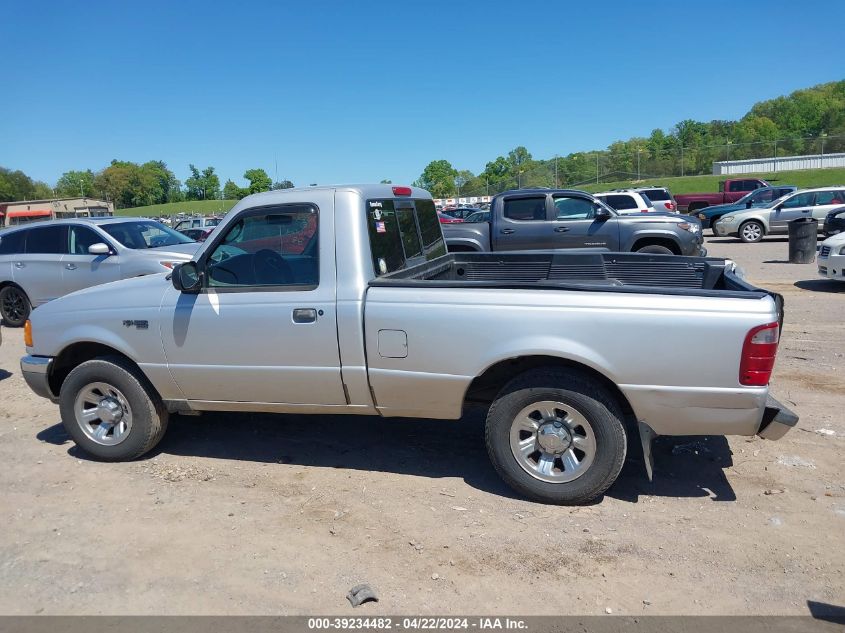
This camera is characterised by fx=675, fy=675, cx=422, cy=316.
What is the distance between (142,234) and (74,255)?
110cm

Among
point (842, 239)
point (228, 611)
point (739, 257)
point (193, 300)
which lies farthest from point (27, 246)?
point (739, 257)

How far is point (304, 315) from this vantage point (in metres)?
4.32

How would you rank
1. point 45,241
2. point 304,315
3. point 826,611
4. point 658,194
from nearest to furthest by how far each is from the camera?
point 826,611 → point 304,315 → point 45,241 → point 658,194

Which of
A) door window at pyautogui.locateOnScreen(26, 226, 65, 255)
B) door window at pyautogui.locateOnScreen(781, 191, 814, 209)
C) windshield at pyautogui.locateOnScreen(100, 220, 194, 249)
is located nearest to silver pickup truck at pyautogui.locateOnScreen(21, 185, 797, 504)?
windshield at pyautogui.locateOnScreen(100, 220, 194, 249)

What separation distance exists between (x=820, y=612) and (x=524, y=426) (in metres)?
1.72

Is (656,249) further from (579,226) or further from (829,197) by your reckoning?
(829,197)

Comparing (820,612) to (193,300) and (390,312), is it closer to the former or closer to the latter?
(390,312)

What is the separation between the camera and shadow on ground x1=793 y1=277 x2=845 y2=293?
11.4 m

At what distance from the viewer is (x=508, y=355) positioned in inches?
156

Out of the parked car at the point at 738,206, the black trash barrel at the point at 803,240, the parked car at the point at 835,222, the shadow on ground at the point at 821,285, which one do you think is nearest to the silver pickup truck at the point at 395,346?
the shadow on ground at the point at 821,285

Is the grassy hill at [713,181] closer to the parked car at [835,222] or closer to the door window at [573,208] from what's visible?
the parked car at [835,222]

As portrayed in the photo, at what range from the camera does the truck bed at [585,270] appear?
504 centimetres

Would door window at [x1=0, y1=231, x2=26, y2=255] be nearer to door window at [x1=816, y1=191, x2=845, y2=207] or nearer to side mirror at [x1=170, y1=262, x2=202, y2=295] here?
side mirror at [x1=170, y1=262, x2=202, y2=295]

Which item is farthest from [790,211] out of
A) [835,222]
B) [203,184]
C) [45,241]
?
A: [203,184]
